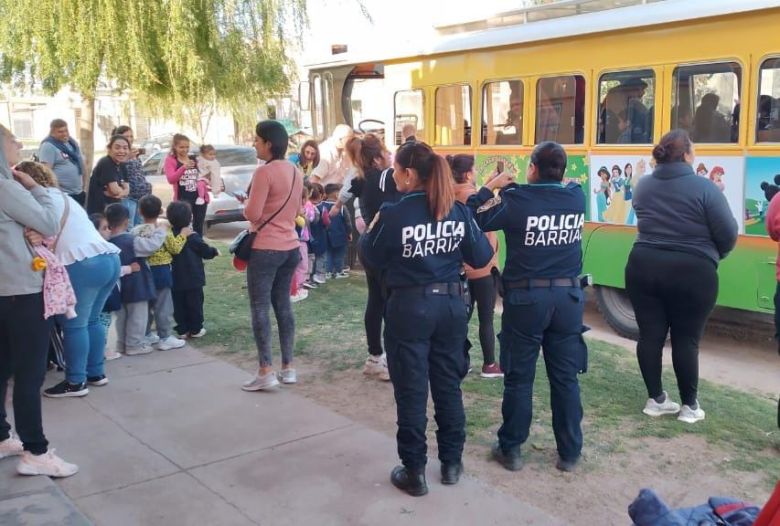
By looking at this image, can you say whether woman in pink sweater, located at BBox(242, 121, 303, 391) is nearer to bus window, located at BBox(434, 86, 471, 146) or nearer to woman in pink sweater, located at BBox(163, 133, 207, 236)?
bus window, located at BBox(434, 86, 471, 146)

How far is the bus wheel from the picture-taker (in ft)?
25.4

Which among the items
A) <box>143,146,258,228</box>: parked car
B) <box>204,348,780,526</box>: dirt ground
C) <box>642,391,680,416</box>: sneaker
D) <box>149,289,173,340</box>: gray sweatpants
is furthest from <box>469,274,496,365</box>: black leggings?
<box>143,146,258,228</box>: parked car

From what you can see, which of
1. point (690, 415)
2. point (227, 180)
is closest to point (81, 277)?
point (690, 415)

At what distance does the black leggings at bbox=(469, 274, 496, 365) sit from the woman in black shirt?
426cm

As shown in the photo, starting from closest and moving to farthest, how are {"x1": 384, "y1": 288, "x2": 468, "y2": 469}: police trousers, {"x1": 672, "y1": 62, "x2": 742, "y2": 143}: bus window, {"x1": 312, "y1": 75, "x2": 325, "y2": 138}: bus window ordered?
{"x1": 384, "y1": 288, "x2": 468, "y2": 469}: police trousers < {"x1": 672, "y1": 62, "x2": 742, "y2": 143}: bus window < {"x1": 312, "y1": 75, "x2": 325, "y2": 138}: bus window

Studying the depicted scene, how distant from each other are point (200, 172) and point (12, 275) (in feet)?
24.3

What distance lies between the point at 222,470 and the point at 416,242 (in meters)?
1.72

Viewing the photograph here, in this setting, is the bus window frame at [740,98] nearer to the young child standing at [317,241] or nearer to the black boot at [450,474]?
the black boot at [450,474]

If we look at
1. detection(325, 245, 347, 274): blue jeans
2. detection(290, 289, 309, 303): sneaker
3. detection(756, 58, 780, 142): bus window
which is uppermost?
detection(756, 58, 780, 142): bus window

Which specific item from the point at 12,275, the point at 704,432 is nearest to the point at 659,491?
the point at 704,432

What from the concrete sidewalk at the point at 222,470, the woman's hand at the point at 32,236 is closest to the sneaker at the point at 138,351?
the concrete sidewalk at the point at 222,470

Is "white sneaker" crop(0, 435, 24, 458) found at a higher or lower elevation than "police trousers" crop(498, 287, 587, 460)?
lower

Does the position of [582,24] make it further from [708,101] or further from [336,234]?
[336,234]

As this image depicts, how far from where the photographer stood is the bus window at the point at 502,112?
27.6 ft
